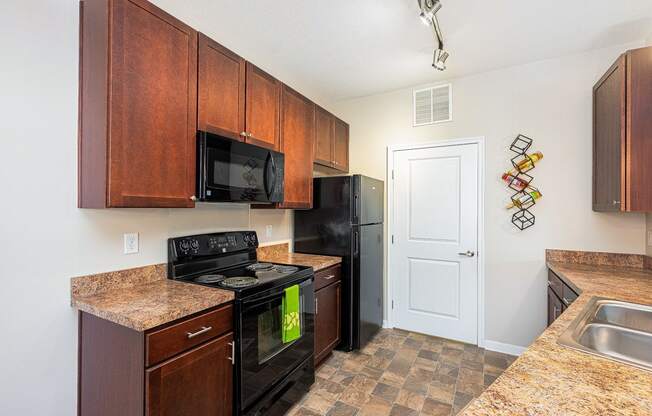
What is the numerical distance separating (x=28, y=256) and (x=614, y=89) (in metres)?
3.60

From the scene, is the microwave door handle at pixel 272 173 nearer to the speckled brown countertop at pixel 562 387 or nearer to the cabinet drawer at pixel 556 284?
the speckled brown countertop at pixel 562 387

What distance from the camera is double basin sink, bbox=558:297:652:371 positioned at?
3.83ft

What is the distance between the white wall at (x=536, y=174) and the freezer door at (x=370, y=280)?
104 cm

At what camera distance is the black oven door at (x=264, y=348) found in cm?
166

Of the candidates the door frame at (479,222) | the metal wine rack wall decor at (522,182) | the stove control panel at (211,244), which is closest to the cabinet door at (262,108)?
the stove control panel at (211,244)

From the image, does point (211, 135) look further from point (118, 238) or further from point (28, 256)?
point (28, 256)

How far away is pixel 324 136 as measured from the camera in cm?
309

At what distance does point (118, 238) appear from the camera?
1.71 m

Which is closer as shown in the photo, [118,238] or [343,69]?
[118,238]

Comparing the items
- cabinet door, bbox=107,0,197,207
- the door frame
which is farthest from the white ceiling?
the door frame

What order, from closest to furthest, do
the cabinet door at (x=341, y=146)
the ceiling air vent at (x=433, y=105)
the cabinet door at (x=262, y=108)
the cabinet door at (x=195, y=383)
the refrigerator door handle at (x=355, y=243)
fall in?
the cabinet door at (x=195, y=383)
the cabinet door at (x=262, y=108)
the refrigerator door handle at (x=355, y=243)
the ceiling air vent at (x=433, y=105)
the cabinet door at (x=341, y=146)

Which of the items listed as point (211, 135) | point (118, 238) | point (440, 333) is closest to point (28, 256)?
point (118, 238)

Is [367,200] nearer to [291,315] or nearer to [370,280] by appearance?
[370,280]

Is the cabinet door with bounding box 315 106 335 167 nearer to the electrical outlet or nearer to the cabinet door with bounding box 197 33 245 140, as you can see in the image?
the cabinet door with bounding box 197 33 245 140
